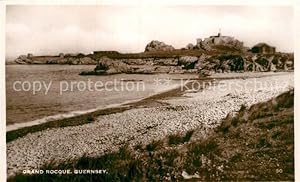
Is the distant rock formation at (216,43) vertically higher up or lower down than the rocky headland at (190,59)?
higher up

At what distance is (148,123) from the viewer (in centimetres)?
220

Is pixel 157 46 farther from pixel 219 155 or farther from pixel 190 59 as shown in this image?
pixel 219 155

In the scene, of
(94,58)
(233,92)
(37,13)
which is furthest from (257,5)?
(37,13)

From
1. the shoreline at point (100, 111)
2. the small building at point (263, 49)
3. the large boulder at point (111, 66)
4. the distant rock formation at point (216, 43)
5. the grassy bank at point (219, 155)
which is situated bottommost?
the grassy bank at point (219, 155)

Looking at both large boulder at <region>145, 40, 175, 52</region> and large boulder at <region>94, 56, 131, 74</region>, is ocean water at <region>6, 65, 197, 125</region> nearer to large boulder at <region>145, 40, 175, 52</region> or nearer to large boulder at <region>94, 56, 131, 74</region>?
large boulder at <region>94, 56, 131, 74</region>

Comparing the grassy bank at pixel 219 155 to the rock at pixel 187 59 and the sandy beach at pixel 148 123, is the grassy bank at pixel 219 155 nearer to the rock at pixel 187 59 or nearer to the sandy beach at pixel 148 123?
the sandy beach at pixel 148 123

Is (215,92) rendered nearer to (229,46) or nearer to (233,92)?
(233,92)

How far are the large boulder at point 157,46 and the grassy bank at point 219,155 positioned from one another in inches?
17.1

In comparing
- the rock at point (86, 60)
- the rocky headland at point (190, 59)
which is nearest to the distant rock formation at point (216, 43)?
the rocky headland at point (190, 59)

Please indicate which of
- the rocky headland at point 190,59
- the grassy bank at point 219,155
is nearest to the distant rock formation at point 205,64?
the rocky headland at point 190,59

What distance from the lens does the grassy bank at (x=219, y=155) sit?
2168 millimetres

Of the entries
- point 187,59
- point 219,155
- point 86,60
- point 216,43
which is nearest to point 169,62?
point 187,59

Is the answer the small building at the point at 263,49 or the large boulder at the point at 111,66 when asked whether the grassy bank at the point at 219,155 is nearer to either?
the small building at the point at 263,49
